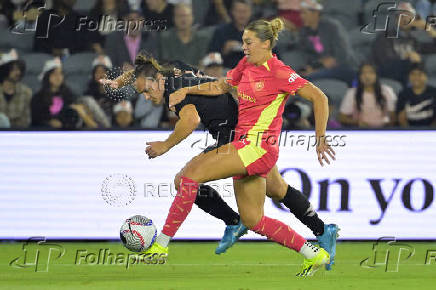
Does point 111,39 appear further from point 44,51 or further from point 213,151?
point 213,151

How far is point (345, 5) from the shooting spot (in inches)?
447

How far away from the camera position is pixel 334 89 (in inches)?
412

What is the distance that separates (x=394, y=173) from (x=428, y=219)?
23.3 inches

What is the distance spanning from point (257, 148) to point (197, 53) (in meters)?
4.14

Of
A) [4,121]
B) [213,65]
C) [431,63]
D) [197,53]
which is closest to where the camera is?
[4,121]

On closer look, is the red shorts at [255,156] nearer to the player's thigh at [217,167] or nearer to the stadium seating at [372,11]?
the player's thigh at [217,167]

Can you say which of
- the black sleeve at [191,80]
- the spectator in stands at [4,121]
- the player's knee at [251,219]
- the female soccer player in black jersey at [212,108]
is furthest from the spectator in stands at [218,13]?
the player's knee at [251,219]

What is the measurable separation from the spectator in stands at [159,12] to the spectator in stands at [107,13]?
27 centimetres

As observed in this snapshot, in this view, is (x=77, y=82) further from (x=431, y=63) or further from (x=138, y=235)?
(x=431, y=63)

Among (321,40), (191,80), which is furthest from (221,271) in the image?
(321,40)

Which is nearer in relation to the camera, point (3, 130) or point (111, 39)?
point (3, 130)

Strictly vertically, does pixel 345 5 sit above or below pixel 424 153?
above

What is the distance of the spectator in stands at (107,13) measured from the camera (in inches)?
430

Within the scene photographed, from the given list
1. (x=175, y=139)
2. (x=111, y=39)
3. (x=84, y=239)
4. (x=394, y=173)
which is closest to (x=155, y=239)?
(x=175, y=139)
